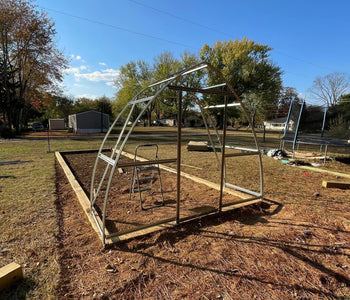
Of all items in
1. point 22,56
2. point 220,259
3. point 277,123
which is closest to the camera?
point 220,259

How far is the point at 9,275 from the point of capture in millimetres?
1760

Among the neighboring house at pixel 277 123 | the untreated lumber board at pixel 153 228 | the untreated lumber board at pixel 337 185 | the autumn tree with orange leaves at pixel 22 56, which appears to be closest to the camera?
the untreated lumber board at pixel 153 228

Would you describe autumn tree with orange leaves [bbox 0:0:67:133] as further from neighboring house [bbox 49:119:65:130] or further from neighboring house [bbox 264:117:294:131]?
neighboring house [bbox 264:117:294:131]

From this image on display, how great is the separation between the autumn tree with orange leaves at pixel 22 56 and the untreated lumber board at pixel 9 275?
75.4ft

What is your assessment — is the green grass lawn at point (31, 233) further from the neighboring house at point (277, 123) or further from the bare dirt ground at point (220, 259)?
the neighboring house at point (277, 123)

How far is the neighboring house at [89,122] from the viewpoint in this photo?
22.8 meters

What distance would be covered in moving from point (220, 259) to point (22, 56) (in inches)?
1014

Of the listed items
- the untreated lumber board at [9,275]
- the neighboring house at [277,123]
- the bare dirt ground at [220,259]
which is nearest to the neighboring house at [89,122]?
the bare dirt ground at [220,259]

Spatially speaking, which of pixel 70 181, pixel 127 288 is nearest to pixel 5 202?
pixel 70 181

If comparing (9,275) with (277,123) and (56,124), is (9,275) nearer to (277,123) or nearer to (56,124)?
(56,124)

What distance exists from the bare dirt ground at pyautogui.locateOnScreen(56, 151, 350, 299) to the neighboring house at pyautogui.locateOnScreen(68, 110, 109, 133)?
2177 cm

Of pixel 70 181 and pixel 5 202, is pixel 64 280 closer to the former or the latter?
pixel 5 202

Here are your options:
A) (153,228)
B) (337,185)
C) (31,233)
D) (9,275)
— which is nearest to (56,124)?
(31,233)

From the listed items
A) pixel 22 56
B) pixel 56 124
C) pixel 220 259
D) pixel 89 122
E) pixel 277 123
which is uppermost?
pixel 22 56
